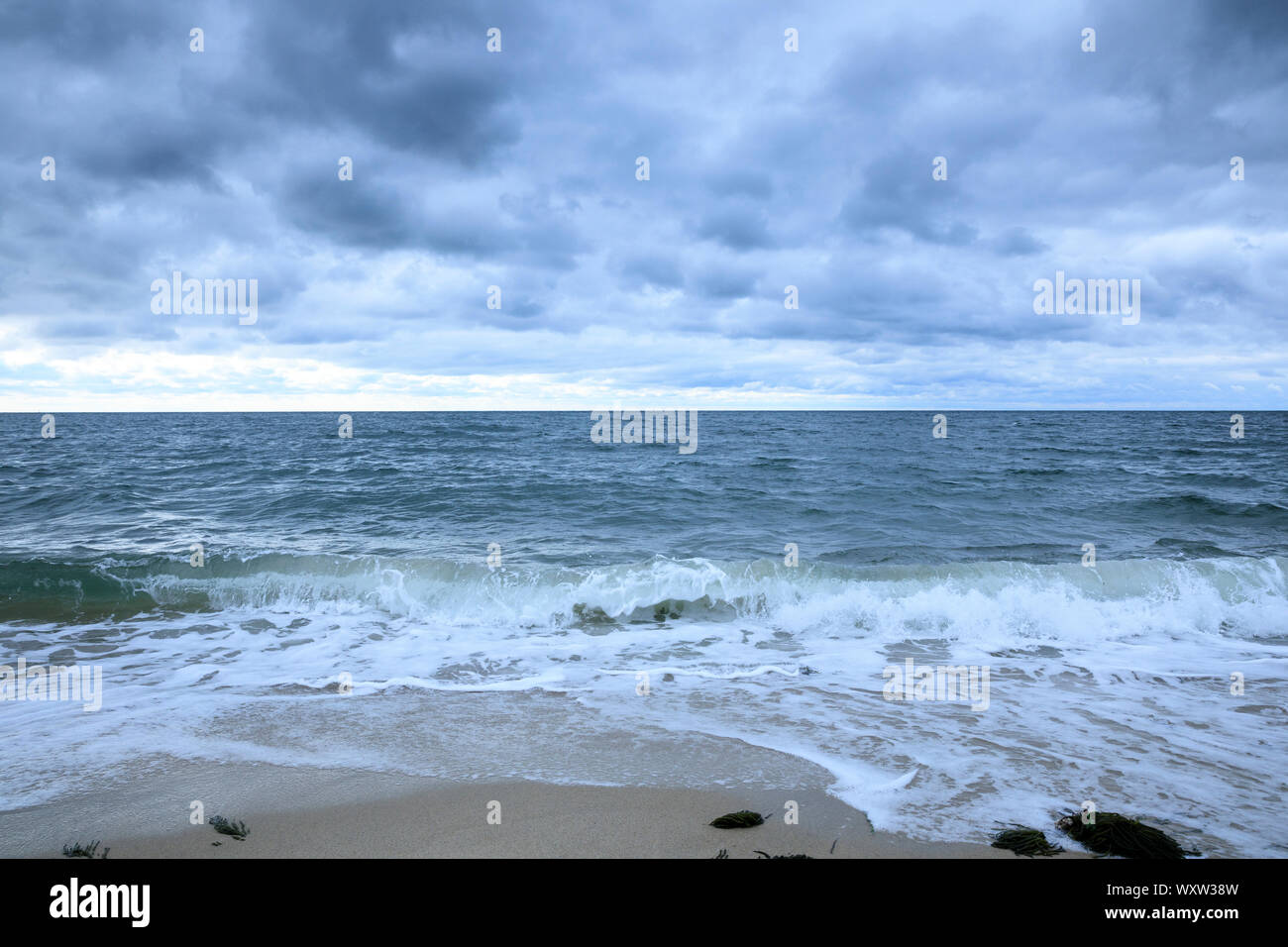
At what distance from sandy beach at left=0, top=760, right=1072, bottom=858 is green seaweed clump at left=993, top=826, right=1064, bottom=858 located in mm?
86

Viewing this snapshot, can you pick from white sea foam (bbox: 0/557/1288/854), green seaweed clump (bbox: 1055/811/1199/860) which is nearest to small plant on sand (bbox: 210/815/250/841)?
white sea foam (bbox: 0/557/1288/854)

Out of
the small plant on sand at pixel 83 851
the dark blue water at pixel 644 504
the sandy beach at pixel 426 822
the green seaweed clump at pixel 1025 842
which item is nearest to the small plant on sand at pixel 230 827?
the sandy beach at pixel 426 822

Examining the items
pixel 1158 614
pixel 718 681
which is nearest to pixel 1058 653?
pixel 1158 614

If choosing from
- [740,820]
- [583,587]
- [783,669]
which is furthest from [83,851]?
[583,587]

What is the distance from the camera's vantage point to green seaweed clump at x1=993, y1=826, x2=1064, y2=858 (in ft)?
12.6

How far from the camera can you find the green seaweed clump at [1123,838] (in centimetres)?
380

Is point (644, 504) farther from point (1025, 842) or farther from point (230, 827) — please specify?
point (1025, 842)

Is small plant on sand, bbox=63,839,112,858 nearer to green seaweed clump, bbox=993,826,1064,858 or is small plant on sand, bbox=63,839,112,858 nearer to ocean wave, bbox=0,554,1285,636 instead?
green seaweed clump, bbox=993,826,1064,858

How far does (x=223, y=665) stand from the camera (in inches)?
316

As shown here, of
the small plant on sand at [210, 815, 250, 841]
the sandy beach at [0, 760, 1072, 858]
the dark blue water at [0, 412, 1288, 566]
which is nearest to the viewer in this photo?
the sandy beach at [0, 760, 1072, 858]

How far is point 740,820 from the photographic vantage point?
416cm

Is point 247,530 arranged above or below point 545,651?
above
